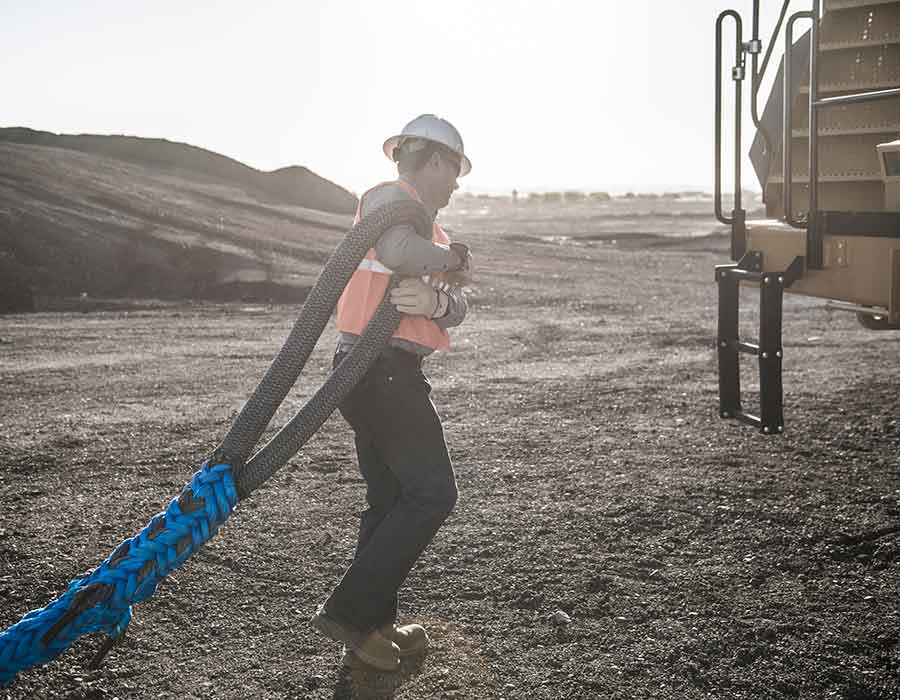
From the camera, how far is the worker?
324 centimetres

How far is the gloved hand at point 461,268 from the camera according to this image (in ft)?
10.7

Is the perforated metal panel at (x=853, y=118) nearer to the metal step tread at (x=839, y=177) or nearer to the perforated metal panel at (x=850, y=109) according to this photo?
the perforated metal panel at (x=850, y=109)

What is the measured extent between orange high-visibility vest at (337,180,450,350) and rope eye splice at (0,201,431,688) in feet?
0.25

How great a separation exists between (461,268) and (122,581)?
1397 millimetres

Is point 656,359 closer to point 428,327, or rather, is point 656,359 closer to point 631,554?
point 631,554

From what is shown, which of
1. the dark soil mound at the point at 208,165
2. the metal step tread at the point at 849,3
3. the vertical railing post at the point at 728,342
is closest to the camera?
the vertical railing post at the point at 728,342

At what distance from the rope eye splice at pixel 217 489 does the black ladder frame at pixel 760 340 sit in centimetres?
155

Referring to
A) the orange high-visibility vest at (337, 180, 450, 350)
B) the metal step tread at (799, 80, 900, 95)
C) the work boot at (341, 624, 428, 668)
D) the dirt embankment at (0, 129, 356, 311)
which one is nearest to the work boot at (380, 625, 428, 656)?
the work boot at (341, 624, 428, 668)

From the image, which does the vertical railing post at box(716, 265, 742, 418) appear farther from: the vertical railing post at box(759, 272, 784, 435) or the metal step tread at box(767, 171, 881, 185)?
the metal step tread at box(767, 171, 881, 185)

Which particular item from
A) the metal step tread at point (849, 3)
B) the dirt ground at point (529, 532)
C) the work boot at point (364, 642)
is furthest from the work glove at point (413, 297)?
the metal step tread at point (849, 3)

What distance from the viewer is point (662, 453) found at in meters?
6.33

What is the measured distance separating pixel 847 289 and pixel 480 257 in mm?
18586

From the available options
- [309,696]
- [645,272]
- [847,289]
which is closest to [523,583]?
[309,696]

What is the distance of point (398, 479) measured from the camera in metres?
3.31
